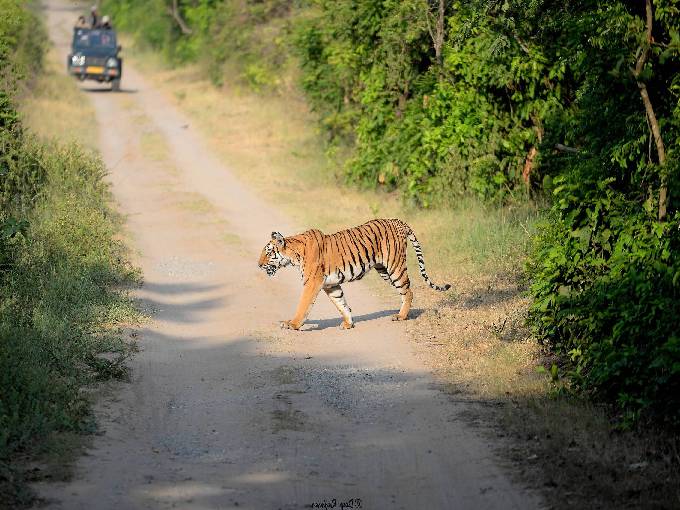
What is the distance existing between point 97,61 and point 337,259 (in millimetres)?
26273

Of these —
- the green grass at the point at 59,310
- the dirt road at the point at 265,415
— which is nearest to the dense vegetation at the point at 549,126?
the dirt road at the point at 265,415

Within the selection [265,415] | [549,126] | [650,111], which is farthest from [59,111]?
[650,111]

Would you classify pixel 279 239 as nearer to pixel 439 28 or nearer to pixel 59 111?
pixel 439 28

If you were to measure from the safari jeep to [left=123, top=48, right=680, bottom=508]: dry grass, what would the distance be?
1183cm

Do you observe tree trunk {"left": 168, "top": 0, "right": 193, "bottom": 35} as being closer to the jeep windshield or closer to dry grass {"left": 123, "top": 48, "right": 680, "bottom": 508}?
the jeep windshield

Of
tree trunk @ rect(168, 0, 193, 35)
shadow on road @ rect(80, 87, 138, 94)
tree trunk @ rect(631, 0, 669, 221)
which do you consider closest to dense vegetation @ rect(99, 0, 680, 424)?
tree trunk @ rect(631, 0, 669, 221)

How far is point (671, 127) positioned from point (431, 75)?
28.1 feet

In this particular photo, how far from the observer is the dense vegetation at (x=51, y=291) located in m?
7.87

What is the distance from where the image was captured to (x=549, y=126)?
13.3 metres

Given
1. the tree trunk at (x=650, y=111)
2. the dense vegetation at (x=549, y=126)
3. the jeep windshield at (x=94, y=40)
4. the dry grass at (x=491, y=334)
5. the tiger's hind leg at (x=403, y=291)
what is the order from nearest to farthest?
the dry grass at (x=491, y=334) < the dense vegetation at (x=549, y=126) < the tree trunk at (x=650, y=111) < the tiger's hind leg at (x=403, y=291) < the jeep windshield at (x=94, y=40)

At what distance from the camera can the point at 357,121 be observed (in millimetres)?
20266

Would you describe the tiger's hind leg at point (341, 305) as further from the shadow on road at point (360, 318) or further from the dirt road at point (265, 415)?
the shadow on road at point (360, 318)

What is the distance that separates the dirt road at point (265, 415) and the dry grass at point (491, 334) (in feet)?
0.92

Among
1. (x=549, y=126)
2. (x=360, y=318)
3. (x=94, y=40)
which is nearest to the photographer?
(x=360, y=318)
